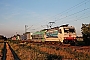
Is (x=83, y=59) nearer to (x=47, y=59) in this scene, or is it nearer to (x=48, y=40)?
(x=47, y=59)

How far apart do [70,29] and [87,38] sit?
3.27 metres

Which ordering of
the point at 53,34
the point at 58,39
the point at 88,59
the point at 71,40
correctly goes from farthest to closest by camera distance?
1. the point at 53,34
2. the point at 58,39
3. the point at 71,40
4. the point at 88,59

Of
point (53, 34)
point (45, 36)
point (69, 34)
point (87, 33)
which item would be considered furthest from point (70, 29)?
point (45, 36)

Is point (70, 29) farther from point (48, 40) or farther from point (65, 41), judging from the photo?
point (48, 40)

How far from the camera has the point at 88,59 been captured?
11641 mm

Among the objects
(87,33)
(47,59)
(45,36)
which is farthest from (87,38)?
(47,59)

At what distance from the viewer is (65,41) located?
3012 centimetres

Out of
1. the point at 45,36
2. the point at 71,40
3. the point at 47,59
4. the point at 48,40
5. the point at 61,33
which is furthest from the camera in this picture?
the point at 45,36

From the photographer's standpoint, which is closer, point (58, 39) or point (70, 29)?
point (70, 29)

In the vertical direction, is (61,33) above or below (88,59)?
above

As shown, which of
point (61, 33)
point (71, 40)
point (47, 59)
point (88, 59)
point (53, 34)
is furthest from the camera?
point (53, 34)

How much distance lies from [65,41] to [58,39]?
11.3ft

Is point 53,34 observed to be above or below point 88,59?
above

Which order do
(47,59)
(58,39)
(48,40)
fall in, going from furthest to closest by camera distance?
1. (48,40)
2. (58,39)
3. (47,59)
